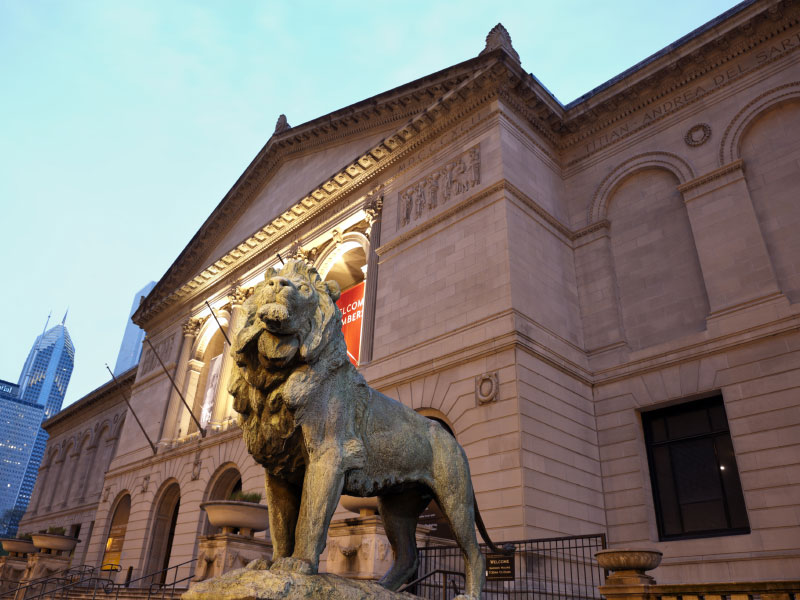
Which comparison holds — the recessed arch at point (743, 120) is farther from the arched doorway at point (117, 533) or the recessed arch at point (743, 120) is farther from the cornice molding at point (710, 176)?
the arched doorway at point (117, 533)

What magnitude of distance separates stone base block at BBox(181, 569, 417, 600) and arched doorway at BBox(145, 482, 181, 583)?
24.8 m

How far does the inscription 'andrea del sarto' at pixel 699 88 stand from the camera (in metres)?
16.0

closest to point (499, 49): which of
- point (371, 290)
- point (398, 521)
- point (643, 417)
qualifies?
point (371, 290)

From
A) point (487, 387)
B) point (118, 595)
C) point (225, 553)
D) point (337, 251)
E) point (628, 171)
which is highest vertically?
point (337, 251)

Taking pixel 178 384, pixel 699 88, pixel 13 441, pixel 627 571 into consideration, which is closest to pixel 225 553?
pixel 627 571

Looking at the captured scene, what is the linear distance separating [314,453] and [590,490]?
12.7 meters

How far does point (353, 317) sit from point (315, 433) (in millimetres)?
17399

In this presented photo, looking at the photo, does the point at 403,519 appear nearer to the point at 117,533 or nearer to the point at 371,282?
the point at 371,282

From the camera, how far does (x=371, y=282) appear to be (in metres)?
20.5

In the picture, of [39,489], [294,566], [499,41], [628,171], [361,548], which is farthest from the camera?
[39,489]

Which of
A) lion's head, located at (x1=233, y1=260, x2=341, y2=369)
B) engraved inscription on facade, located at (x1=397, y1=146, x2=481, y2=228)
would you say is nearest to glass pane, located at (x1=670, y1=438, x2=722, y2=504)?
engraved inscription on facade, located at (x1=397, y1=146, x2=481, y2=228)

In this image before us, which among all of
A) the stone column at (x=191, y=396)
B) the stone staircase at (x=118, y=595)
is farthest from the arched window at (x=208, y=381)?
the stone staircase at (x=118, y=595)

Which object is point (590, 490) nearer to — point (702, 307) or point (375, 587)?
point (702, 307)

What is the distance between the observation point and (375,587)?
3.58m
